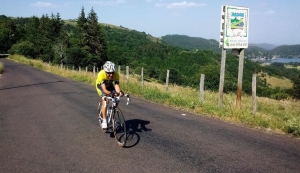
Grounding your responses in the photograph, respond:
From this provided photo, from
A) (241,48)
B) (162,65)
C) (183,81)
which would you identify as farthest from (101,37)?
(241,48)

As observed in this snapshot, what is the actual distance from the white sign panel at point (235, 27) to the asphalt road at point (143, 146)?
294cm

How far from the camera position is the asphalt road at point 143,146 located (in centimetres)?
530

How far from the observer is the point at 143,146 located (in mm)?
6449

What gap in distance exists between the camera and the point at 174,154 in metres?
5.91

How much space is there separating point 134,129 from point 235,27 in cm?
532

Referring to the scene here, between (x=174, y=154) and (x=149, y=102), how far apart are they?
23.6 ft

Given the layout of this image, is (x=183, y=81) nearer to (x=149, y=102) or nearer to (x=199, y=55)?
(x=199, y=55)

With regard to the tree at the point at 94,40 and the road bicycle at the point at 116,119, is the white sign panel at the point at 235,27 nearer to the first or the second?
the road bicycle at the point at 116,119

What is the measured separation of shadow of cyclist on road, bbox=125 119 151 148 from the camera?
675 centimetres

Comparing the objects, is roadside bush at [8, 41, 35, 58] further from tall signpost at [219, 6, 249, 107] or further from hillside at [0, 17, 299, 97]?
tall signpost at [219, 6, 249, 107]

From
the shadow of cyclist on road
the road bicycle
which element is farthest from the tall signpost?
the road bicycle

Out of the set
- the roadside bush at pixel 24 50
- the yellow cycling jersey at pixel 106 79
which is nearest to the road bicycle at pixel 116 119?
the yellow cycling jersey at pixel 106 79

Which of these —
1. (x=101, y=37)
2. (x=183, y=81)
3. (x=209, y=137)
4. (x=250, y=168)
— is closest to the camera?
(x=250, y=168)

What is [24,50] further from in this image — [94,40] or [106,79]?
[106,79]
